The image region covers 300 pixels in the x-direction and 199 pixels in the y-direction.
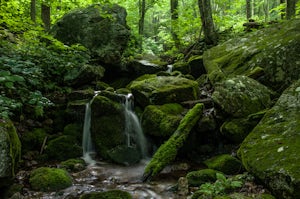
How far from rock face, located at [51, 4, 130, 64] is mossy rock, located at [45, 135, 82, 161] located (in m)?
4.35

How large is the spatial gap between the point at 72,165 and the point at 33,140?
1.50 metres

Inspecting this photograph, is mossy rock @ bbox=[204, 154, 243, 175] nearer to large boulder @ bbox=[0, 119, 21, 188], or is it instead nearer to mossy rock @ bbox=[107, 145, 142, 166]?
mossy rock @ bbox=[107, 145, 142, 166]

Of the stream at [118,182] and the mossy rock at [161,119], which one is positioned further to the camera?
the mossy rock at [161,119]

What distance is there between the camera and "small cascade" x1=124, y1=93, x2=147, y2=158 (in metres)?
7.94

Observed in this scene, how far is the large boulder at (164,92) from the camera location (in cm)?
820

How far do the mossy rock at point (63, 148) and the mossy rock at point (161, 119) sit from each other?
2.05m

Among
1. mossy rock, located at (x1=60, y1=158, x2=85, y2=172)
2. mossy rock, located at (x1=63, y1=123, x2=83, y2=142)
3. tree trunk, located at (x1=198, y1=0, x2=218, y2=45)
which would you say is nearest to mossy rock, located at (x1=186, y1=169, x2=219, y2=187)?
mossy rock, located at (x1=60, y1=158, x2=85, y2=172)

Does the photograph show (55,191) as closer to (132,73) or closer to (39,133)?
(39,133)

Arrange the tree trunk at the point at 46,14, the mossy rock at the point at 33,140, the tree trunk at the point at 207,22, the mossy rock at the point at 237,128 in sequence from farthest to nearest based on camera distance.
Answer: the tree trunk at the point at 46,14, the tree trunk at the point at 207,22, the mossy rock at the point at 33,140, the mossy rock at the point at 237,128

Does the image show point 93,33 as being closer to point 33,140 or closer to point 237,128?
point 33,140

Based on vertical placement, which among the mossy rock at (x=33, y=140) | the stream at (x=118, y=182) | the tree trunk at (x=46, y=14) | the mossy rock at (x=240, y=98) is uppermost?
the tree trunk at (x=46, y=14)

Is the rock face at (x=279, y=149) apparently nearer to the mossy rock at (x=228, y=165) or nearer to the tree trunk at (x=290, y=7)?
the mossy rock at (x=228, y=165)

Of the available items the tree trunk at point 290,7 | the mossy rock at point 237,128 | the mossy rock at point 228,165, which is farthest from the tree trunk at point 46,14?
the tree trunk at point 290,7

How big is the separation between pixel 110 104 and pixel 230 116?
3453 mm
